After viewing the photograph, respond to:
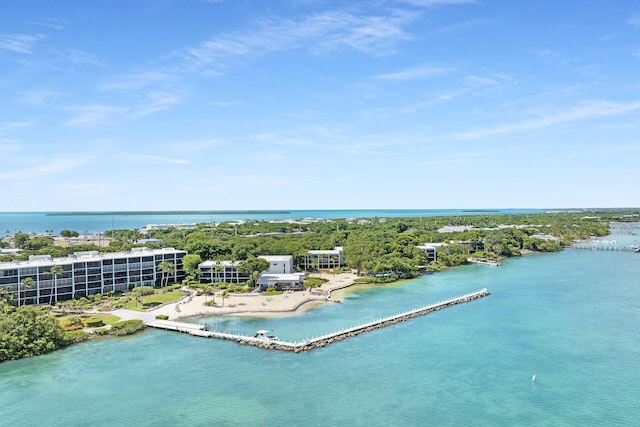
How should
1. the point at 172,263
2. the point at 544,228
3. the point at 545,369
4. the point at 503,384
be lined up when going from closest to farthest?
the point at 503,384 → the point at 545,369 → the point at 172,263 → the point at 544,228

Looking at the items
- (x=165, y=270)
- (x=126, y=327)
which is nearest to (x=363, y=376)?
(x=126, y=327)

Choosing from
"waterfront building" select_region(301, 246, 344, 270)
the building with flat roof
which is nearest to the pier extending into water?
the building with flat roof

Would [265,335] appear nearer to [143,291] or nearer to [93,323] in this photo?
[93,323]

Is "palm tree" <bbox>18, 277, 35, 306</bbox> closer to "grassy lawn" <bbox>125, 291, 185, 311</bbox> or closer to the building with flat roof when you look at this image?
"grassy lawn" <bbox>125, 291, 185, 311</bbox>

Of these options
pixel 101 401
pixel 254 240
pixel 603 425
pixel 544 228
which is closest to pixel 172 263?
pixel 254 240

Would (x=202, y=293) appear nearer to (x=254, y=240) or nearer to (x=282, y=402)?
(x=254, y=240)

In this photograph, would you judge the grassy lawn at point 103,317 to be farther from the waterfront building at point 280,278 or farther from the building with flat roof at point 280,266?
the building with flat roof at point 280,266
